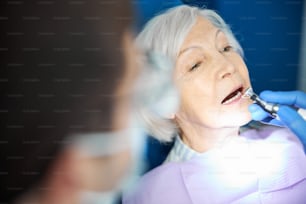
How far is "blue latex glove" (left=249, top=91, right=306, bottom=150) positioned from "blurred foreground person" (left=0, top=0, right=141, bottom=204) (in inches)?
8.8

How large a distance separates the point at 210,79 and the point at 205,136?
10 centimetres

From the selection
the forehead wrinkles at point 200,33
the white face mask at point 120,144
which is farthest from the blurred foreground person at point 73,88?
the forehead wrinkles at point 200,33

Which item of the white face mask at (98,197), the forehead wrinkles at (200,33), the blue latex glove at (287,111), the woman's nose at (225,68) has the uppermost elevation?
the forehead wrinkles at (200,33)

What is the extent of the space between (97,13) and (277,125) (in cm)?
38

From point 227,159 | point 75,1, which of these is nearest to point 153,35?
point 75,1

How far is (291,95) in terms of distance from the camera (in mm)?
732

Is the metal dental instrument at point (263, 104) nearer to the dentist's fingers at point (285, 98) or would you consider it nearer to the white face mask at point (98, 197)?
the dentist's fingers at point (285, 98)

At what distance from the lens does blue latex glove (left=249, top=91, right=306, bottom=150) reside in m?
0.71

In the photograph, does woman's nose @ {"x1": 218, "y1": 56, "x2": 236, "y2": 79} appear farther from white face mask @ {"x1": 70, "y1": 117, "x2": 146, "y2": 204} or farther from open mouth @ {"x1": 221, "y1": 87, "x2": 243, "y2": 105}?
white face mask @ {"x1": 70, "y1": 117, "x2": 146, "y2": 204}

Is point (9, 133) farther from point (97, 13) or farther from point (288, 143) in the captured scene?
point (288, 143)

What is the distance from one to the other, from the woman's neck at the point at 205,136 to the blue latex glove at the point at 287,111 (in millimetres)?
51

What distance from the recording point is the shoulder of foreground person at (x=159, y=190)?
2.45ft

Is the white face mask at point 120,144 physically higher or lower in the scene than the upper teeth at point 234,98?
lower

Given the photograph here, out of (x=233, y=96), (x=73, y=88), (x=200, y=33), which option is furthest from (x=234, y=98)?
(x=73, y=88)
